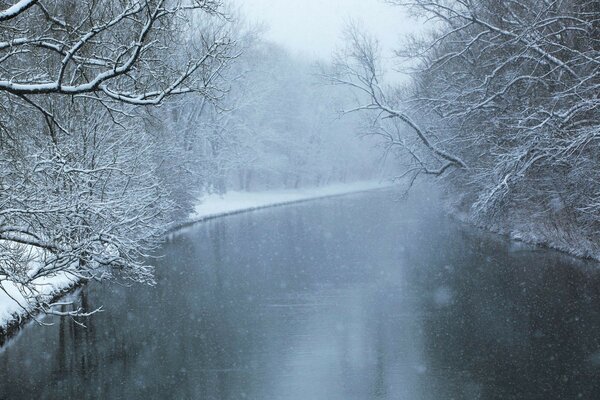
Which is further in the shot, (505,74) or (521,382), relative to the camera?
(505,74)

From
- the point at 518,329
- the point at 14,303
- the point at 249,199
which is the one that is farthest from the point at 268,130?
the point at 518,329

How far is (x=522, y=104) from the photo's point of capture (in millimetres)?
21531

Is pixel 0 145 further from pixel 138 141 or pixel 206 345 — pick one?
pixel 138 141

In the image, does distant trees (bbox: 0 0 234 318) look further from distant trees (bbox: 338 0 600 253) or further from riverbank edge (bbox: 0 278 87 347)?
distant trees (bbox: 338 0 600 253)

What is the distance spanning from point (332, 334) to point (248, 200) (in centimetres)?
4004

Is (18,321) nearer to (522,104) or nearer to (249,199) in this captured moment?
(522,104)

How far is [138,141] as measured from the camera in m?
20.3

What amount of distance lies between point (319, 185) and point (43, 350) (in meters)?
64.9

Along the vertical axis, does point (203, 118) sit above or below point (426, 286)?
above

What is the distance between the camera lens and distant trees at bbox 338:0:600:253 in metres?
18.3

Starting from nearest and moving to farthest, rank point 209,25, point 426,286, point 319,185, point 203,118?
1. point 426,286
2. point 209,25
3. point 203,118
4. point 319,185

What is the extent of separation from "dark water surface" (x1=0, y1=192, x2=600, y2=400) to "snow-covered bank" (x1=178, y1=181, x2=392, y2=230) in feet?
56.4

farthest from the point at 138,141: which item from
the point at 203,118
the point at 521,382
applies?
the point at 203,118

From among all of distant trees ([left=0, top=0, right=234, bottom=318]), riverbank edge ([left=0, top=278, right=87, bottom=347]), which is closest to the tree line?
distant trees ([left=0, top=0, right=234, bottom=318])
